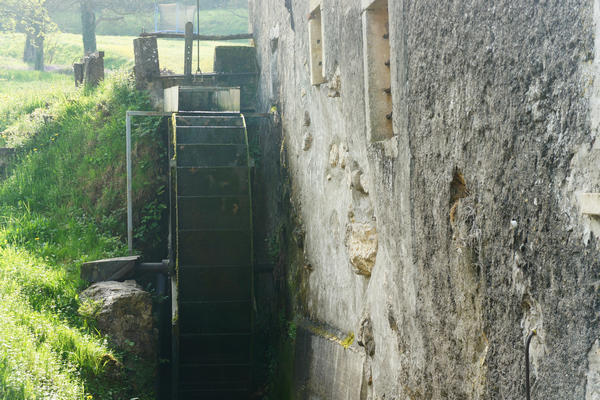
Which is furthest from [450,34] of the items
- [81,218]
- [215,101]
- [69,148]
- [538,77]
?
[69,148]

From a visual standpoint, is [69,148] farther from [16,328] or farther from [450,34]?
[450,34]

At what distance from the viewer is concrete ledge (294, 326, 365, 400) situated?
3.73 meters

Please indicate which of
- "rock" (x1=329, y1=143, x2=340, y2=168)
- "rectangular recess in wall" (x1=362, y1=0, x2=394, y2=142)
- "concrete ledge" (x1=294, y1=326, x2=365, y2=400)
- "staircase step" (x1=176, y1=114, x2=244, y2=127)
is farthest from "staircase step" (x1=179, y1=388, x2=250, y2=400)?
"rectangular recess in wall" (x1=362, y1=0, x2=394, y2=142)

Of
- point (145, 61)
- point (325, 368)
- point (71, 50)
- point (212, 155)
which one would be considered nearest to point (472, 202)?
point (325, 368)

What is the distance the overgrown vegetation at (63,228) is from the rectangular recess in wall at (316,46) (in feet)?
8.39

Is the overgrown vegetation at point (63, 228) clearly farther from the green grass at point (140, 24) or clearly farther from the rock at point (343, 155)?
the green grass at point (140, 24)

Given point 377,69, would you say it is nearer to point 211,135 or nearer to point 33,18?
point 211,135

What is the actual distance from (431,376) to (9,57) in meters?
23.8

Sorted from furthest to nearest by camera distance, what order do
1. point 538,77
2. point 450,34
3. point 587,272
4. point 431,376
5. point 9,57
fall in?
point 9,57 < point 431,376 < point 450,34 < point 538,77 < point 587,272

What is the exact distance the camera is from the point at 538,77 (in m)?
1.82

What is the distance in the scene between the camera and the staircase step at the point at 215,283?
21.2ft

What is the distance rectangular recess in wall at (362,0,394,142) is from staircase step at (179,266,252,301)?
11.5 feet

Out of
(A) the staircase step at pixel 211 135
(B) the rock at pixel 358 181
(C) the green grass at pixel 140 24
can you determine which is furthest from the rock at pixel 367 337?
(C) the green grass at pixel 140 24

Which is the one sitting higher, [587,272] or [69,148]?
[69,148]
